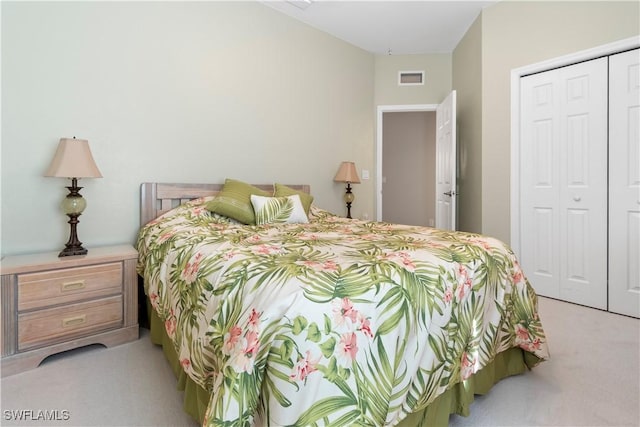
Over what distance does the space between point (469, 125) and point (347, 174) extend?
1424 millimetres

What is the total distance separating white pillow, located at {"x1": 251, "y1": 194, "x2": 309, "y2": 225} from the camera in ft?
7.82

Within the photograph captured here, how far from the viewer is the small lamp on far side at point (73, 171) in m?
1.92

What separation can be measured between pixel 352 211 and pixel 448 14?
227 centimetres

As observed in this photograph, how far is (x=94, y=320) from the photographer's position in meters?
1.90

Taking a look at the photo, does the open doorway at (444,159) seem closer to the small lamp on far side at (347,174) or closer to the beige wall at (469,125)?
the beige wall at (469,125)

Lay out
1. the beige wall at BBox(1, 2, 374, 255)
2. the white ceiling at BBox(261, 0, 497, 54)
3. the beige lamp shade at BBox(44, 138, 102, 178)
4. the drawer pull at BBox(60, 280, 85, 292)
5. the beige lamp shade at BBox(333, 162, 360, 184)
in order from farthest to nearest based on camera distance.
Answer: the beige lamp shade at BBox(333, 162, 360, 184)
the white ceiling at BBox(261, 0, 497, 54)
the beige wall at BBox(1, 2, 374, 255)
the beige lamp shade at BBox(44, 138, 102, 178)
the drawer pull at BBox(60, 280, 85, 292)

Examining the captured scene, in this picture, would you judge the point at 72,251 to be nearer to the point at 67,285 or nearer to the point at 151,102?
the point at 67,285

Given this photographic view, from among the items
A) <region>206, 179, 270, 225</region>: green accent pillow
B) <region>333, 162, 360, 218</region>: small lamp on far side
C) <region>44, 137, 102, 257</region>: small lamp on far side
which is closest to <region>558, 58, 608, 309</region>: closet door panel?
<region>333, 162, 360, 218</region>: small lamp on far side

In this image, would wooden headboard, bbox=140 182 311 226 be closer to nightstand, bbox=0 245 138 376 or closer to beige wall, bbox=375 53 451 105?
nightstand, bbox=0 245 138 376

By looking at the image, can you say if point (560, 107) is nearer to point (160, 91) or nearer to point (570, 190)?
point (570, 190)

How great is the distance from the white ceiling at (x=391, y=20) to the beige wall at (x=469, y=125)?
0.64 ft

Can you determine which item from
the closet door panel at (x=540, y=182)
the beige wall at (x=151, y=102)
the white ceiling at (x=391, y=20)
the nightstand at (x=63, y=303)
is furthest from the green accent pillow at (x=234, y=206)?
the closet door panel at (x=540, y=182)

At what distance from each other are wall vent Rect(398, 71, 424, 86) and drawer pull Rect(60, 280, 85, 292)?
385 centimetres

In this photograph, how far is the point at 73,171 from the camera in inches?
76.2
